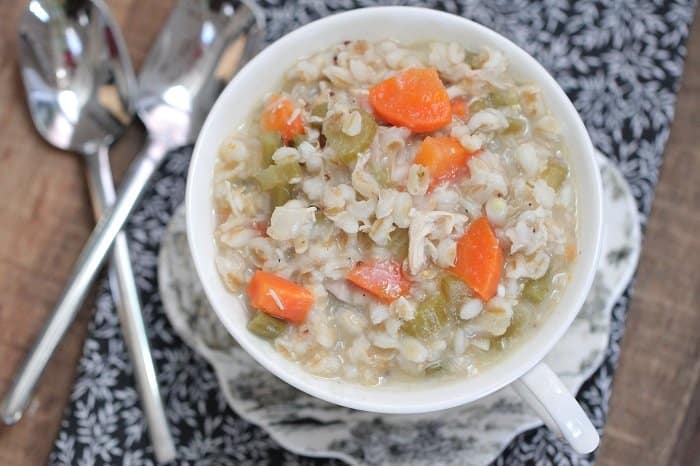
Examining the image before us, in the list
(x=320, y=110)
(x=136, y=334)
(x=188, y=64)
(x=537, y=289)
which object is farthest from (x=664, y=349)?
(x=188, y=64)

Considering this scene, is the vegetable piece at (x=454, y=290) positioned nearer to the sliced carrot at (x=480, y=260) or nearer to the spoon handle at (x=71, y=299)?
the sliced carrot at (x=480, y=260)

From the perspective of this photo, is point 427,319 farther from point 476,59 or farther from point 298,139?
point 476,59

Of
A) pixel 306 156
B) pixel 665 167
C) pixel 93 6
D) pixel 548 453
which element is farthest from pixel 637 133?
pixel 93 6

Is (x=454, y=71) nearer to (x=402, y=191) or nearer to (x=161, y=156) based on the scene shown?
(x=402, y=191)

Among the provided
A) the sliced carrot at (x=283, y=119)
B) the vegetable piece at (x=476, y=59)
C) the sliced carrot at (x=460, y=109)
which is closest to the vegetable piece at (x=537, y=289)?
the sliced carrot at (x=460, y=109)

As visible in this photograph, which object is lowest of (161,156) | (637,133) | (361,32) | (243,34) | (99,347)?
(99,347)

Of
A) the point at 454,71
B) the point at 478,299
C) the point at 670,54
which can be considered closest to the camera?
the point at 478,299
